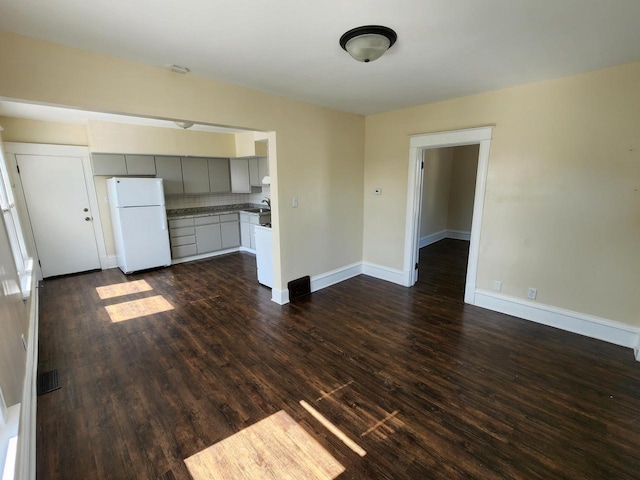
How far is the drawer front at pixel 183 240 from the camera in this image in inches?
212

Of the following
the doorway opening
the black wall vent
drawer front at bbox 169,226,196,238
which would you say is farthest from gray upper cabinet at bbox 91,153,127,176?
the doorway opening

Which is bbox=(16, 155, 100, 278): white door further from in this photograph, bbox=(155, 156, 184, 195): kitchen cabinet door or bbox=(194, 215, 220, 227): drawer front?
bbox=(194, 215, 220, 227): drawer front

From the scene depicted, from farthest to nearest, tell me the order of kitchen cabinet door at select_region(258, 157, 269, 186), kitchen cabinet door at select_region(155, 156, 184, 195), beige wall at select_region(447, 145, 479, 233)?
1. beige wall at select_region(447, 145, 479, 233)
2. kitchen cabinet door at select_region(258, 157, 269, 186)
3. kitchen cabinet door at select_region(155, 156, 184, 195)

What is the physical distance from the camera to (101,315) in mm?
3365

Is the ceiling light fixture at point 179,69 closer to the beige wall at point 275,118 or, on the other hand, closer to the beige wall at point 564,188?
the beige wall at point 275,118

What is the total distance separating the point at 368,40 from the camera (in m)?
1.80

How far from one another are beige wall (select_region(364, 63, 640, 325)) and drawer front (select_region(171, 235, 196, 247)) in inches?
182

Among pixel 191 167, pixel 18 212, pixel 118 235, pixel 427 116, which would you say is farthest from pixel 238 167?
pixel 427 116

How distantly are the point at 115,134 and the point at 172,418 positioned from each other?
4.55 meters

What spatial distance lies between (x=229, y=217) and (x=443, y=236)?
5.12m

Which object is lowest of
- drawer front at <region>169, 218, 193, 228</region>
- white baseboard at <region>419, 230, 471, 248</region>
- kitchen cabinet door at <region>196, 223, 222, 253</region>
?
white baseboard at <region>419, 230, 471, 248</region>

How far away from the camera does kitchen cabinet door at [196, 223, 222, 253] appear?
18.6 feet

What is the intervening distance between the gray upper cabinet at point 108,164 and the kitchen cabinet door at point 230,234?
1.95m

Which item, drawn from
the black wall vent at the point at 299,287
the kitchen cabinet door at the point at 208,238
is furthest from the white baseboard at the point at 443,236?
the kitchen cabinet door at the point at 208,238
